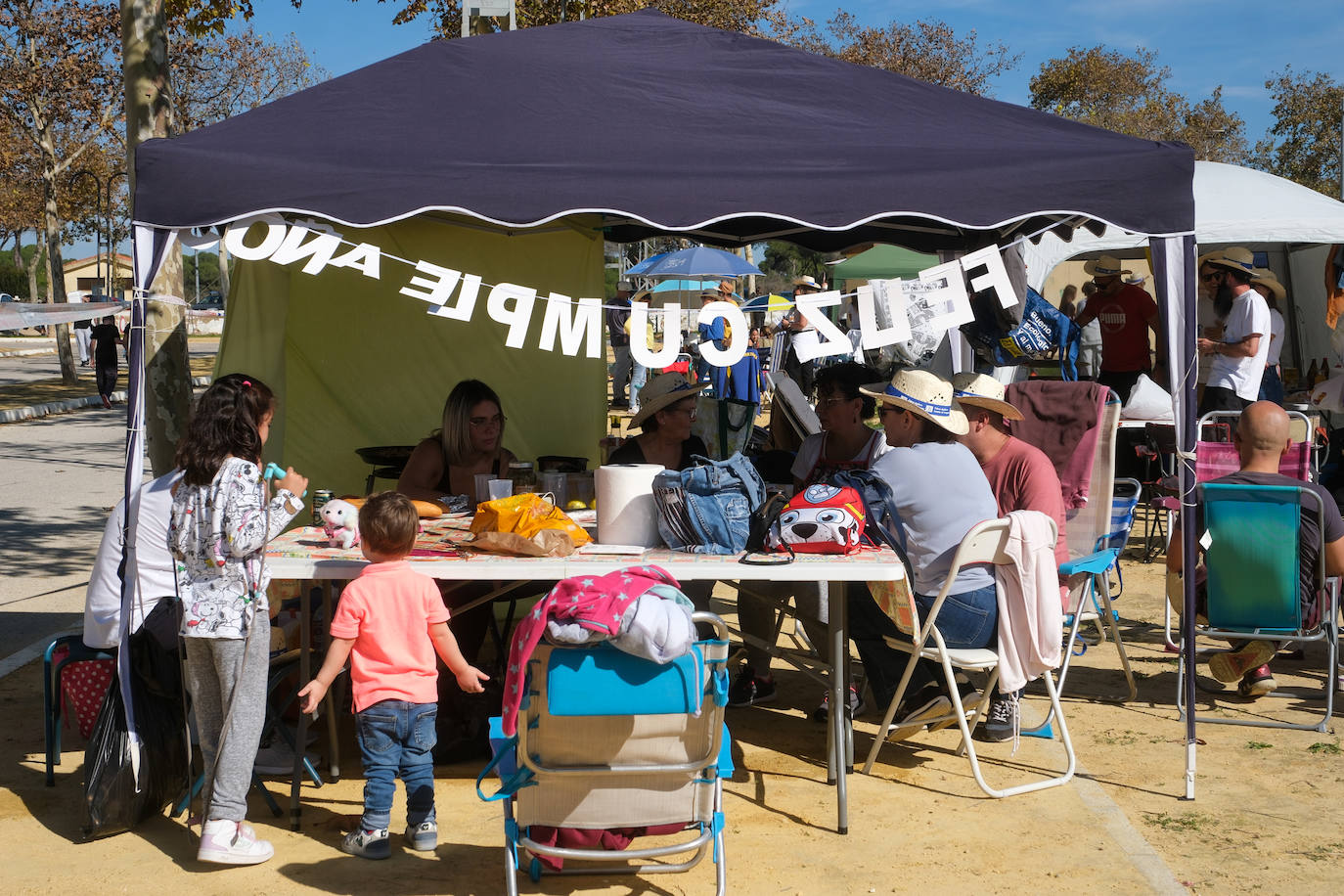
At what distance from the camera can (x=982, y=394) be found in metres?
4.77

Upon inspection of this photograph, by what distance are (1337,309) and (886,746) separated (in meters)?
7.69

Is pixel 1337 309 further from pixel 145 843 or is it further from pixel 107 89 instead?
pixel 107 89

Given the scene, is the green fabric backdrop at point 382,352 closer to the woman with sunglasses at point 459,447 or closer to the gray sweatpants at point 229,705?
the woman with sunglasses at point 459,447

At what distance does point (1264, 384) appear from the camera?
30.0ft

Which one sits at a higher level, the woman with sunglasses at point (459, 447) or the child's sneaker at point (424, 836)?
the woman with sunglasses at point (459, 447)

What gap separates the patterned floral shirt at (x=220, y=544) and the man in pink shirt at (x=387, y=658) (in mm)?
296

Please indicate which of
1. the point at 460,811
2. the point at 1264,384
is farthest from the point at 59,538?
the point at 1264,384

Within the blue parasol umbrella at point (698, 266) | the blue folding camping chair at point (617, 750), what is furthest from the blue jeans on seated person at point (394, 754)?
the blue parasol umbrella at point (698, 266)

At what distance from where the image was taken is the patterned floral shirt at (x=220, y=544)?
349cm

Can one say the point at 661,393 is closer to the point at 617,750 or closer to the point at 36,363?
the point at 617,750

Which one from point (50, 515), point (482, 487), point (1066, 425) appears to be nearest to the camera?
point (482, 487)

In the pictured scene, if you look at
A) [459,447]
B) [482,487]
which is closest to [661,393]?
[459,447]

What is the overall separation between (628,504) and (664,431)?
3.49ft

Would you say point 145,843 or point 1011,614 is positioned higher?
point 1011,614
